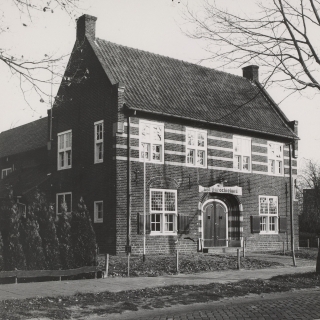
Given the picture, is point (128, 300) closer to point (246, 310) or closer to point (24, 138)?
point (246, 310)

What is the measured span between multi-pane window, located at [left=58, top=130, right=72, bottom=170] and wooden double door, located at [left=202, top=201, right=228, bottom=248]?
25.3ft

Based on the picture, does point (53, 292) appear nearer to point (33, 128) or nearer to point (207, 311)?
point (207, 311)

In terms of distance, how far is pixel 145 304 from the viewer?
35.3 ft

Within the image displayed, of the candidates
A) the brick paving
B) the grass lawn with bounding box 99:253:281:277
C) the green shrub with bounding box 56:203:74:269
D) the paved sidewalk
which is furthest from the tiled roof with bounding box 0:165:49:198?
the brick paving

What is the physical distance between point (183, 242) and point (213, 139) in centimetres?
565

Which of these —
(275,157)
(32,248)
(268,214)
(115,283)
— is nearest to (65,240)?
(32,248)

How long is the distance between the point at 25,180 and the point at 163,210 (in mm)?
9636

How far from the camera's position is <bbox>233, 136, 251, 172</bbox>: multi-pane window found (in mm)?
27188

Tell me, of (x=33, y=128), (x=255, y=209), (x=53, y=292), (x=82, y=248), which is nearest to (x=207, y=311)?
(x=53, y=292)

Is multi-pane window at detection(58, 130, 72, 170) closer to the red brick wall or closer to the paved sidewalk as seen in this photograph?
the red brick wall

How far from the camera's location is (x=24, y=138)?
3681 centimetres

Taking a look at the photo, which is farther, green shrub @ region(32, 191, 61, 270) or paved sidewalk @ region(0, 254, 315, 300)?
green shrub @ region(32, 191, 61, 270)

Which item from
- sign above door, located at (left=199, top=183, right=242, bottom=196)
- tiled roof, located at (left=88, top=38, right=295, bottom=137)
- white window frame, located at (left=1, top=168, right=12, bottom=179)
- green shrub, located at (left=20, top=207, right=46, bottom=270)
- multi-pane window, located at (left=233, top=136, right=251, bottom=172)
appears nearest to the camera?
green shrub, located at (left=20, top=207, right=46, bottom=270)

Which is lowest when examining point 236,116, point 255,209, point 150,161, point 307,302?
point 307,302
